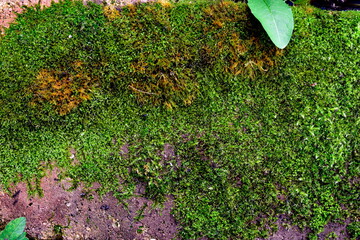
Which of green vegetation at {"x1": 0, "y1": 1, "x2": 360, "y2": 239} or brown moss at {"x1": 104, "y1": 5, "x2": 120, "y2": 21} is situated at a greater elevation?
brown moss at {"x1": 104, "y1": 5, "x2": 120, "y2": 21}

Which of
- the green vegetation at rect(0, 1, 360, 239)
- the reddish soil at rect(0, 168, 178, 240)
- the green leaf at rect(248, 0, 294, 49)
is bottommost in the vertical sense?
the reddish soil at rect(0, 168, 178, 240)

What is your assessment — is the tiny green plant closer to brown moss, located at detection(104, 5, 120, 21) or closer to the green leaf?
brown moss, located at detection(104, 5, 120, 21)

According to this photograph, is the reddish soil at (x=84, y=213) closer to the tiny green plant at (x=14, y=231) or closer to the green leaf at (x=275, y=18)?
the tiny green plant at (x=14, y=231)

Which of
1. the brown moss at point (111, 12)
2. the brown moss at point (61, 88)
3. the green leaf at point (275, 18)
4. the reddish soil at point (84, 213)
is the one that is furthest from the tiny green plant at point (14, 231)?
the green leaf at point (275, 18)

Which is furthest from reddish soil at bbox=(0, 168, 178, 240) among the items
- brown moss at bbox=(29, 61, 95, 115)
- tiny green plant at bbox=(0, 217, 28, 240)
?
brown moss at bbox=(29, 61, 95, 115)

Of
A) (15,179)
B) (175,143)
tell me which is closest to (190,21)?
(175,143)

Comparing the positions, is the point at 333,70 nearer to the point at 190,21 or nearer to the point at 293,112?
the point at 293,112
